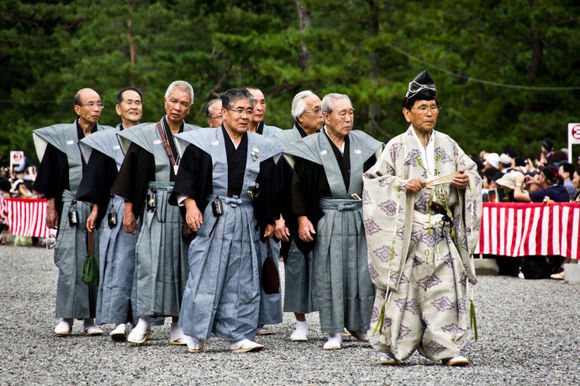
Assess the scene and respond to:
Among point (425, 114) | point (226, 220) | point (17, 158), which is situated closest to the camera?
point (425, 114)

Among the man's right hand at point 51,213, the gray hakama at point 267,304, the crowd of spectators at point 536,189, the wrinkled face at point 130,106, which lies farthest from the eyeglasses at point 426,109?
the crowd of spectators at point 536,189

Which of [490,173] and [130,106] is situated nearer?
[130,106]

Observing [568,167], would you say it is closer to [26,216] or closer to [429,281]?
[429,281]

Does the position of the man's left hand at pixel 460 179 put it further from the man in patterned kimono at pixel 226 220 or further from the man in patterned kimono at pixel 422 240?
the man in patterned kimono at pixel 226 220

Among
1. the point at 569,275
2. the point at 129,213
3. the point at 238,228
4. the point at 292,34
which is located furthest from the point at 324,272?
the point at 292,34

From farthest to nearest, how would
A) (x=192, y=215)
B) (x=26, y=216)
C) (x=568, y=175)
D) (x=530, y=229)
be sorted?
(x=26, y=216) < (x=568, y=175) < (x=530, y=229) < (x=192, y=215)

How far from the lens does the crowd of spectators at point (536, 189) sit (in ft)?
40.9

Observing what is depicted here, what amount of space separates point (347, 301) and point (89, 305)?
7.49ft

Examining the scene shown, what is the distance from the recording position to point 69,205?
7727 mm

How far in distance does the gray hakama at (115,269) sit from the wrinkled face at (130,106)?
1.46ft

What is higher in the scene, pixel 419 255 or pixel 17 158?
pixel 17 158

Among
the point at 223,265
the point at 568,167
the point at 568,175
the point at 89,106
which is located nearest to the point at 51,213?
the point at 89,106

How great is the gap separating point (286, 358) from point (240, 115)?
183 cm

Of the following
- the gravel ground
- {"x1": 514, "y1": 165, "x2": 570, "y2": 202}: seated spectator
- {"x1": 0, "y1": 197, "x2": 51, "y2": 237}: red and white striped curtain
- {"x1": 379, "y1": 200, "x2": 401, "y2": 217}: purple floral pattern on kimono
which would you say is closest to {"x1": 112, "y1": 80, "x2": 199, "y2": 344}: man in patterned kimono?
the gravel ground
